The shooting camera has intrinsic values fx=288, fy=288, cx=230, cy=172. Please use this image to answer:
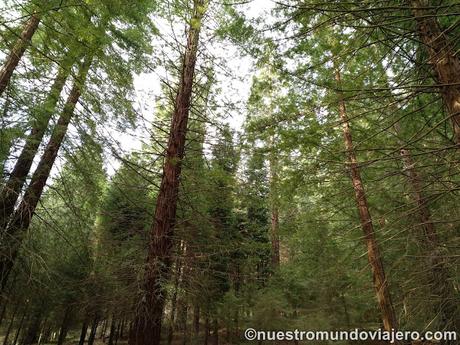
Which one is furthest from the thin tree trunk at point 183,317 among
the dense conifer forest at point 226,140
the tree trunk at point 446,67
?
the tree trunk at point 446,67

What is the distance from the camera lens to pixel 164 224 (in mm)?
5344

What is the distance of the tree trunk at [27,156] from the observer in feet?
19.2

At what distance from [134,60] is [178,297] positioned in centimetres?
498

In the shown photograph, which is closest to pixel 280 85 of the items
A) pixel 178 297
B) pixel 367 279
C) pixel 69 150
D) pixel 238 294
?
pixel 178 297

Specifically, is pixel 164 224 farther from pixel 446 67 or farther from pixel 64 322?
pixel 64 322

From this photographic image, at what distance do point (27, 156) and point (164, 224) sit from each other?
4431 millimetres

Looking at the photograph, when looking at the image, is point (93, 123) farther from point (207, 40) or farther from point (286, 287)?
point (286, 287)

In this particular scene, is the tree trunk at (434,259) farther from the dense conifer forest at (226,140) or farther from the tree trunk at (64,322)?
the tree trunk at (64,322)

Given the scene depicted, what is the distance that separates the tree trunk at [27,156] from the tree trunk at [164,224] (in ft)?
7.86

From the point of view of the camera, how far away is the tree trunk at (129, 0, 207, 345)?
4590 millimetres

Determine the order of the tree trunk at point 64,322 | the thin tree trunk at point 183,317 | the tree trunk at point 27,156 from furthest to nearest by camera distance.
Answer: the tree trunk at point 64,322, the tree trunk at point 27,156, the thin tree trunk at point 183,317

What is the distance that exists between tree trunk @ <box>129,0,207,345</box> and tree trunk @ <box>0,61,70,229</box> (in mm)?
2394
